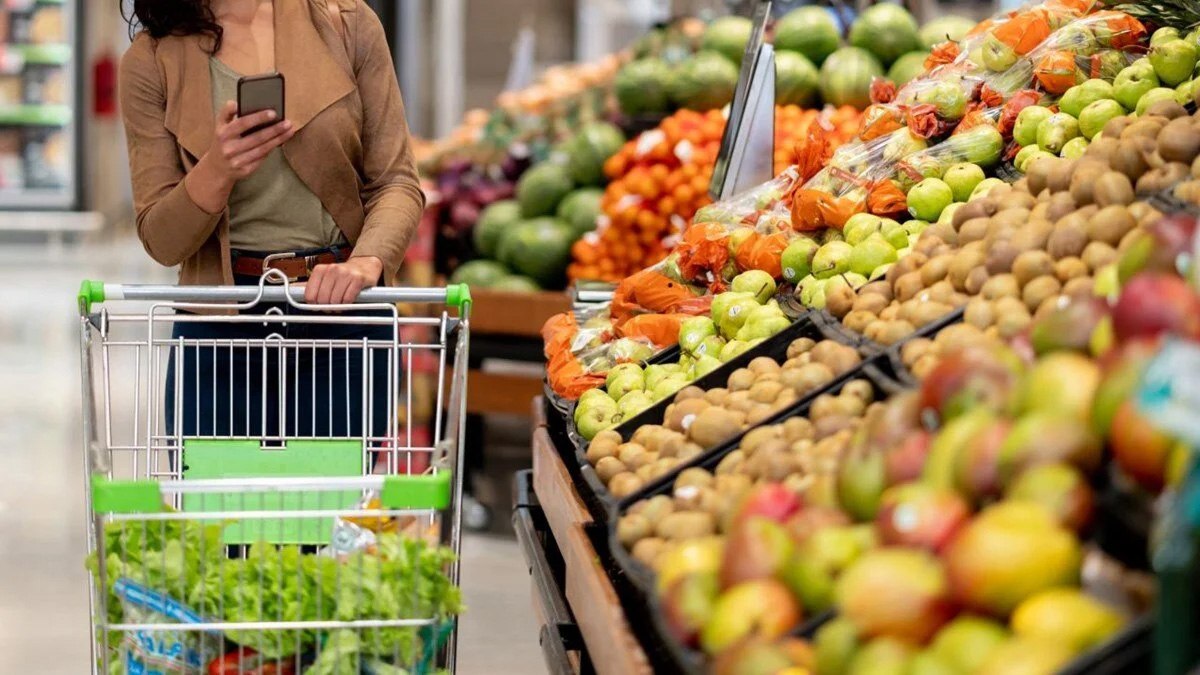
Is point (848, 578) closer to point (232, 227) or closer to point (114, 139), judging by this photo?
point (232, 227)

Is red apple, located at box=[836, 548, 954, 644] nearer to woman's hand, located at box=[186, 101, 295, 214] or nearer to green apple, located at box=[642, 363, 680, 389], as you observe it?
green apple, located at box=[642, 363, 680, 389]

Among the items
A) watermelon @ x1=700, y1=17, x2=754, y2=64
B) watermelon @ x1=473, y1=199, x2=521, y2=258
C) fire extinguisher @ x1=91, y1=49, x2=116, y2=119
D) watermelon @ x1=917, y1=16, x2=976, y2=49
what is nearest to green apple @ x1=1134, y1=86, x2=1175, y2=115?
watermelon @ x1=917, y1=16, x2=976, y2=49

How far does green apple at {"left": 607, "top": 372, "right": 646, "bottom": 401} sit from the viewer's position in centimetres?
270

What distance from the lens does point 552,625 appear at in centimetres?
232

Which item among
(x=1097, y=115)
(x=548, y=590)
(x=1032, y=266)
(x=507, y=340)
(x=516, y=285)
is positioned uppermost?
(x=1097, y=115)

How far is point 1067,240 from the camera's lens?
2006 mm

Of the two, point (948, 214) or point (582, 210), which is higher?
point (948, 214)

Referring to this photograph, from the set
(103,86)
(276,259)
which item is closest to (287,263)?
(276,259)

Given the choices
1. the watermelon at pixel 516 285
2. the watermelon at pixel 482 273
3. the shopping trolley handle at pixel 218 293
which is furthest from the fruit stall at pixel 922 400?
the watermelon at pixel 482 273

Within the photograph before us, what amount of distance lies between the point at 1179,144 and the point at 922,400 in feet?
2.46

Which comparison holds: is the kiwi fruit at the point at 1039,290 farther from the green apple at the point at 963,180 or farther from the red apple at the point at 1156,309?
the green apple at the point at 963,180

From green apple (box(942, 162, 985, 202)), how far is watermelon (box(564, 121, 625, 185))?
2568 millimetres

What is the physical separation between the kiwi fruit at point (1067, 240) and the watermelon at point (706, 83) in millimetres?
3069

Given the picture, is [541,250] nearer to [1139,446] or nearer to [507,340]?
[507,340]
